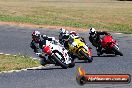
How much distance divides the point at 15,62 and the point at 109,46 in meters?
5.34

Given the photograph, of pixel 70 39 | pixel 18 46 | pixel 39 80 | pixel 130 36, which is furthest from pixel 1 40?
pixel 39 80

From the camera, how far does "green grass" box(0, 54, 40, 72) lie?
72.2 ft

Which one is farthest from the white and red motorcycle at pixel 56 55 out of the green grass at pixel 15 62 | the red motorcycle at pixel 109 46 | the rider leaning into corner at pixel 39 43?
the red motorcycle at pixel 109 46

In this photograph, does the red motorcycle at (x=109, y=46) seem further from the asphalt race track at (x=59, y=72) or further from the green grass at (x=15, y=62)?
the green grass at (x=15, y=62)

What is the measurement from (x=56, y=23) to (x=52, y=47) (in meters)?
24.4

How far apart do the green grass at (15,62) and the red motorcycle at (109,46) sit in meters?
4.01

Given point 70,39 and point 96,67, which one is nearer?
point 96,67

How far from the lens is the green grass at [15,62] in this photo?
72.2 feet

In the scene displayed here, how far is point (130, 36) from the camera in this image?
37344 mm

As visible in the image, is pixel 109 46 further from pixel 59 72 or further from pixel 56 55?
pixel 59 72

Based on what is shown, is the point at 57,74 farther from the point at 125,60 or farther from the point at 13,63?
the point at 125,60

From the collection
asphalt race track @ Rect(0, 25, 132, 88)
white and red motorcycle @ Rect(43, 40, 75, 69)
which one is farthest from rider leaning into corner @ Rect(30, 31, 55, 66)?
asphalt race track @ Rect(0, 25, 132, 88)

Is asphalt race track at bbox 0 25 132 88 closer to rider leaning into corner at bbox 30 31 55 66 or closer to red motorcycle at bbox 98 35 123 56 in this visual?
red motorcycle at bbox 98 35 123 56

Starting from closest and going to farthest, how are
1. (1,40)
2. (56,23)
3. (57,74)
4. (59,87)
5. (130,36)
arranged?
(59,87) → (57,74) → (1,40) → (130,36) → (56,23)
